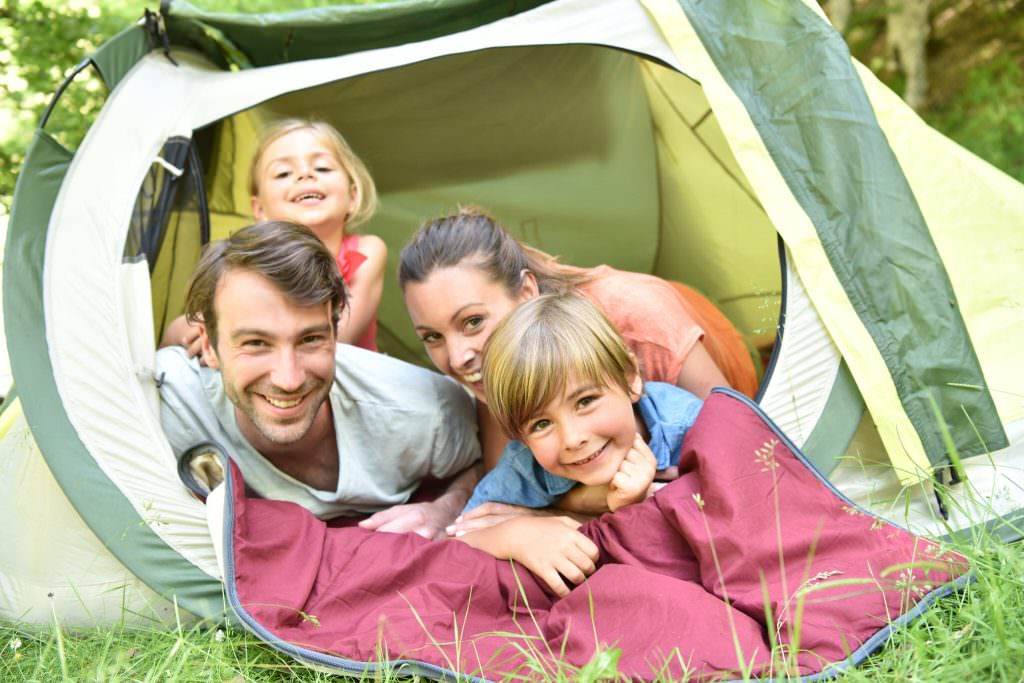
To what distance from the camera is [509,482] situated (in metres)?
2.05

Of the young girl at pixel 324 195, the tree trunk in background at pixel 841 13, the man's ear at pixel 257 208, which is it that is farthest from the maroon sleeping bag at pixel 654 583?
the tree trunk in background at pixel 841 13

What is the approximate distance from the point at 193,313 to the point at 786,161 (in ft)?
4.23

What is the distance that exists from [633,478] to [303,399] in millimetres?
676

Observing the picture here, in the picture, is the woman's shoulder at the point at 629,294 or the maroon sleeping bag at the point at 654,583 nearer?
the maroon sleeping bag at the point at 654,583

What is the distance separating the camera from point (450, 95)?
3.12 m

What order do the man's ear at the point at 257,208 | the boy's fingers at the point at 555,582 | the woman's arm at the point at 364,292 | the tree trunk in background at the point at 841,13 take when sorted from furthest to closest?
the tree trunk in background at the point at 841,13 → the man's ear at the point at 257,208 → the woman's arm at the point at 364,292 → the boy's fingers at the point at 555,582

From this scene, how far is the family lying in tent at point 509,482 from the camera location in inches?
62.1

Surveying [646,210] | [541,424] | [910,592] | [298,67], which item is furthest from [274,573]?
[646,210]

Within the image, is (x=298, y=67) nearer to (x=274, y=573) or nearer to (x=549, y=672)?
(x=274, y=573)

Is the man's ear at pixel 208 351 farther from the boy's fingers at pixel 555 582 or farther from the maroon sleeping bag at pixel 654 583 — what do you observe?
the boy's fingers at pixel 555 582

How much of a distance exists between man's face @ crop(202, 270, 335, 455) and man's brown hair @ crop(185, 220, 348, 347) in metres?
0.02

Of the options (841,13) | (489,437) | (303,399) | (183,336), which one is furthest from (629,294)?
(841,13)

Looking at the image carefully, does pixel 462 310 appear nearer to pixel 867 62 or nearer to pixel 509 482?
pixel 509 482

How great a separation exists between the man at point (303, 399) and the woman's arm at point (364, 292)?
0.38 meters
